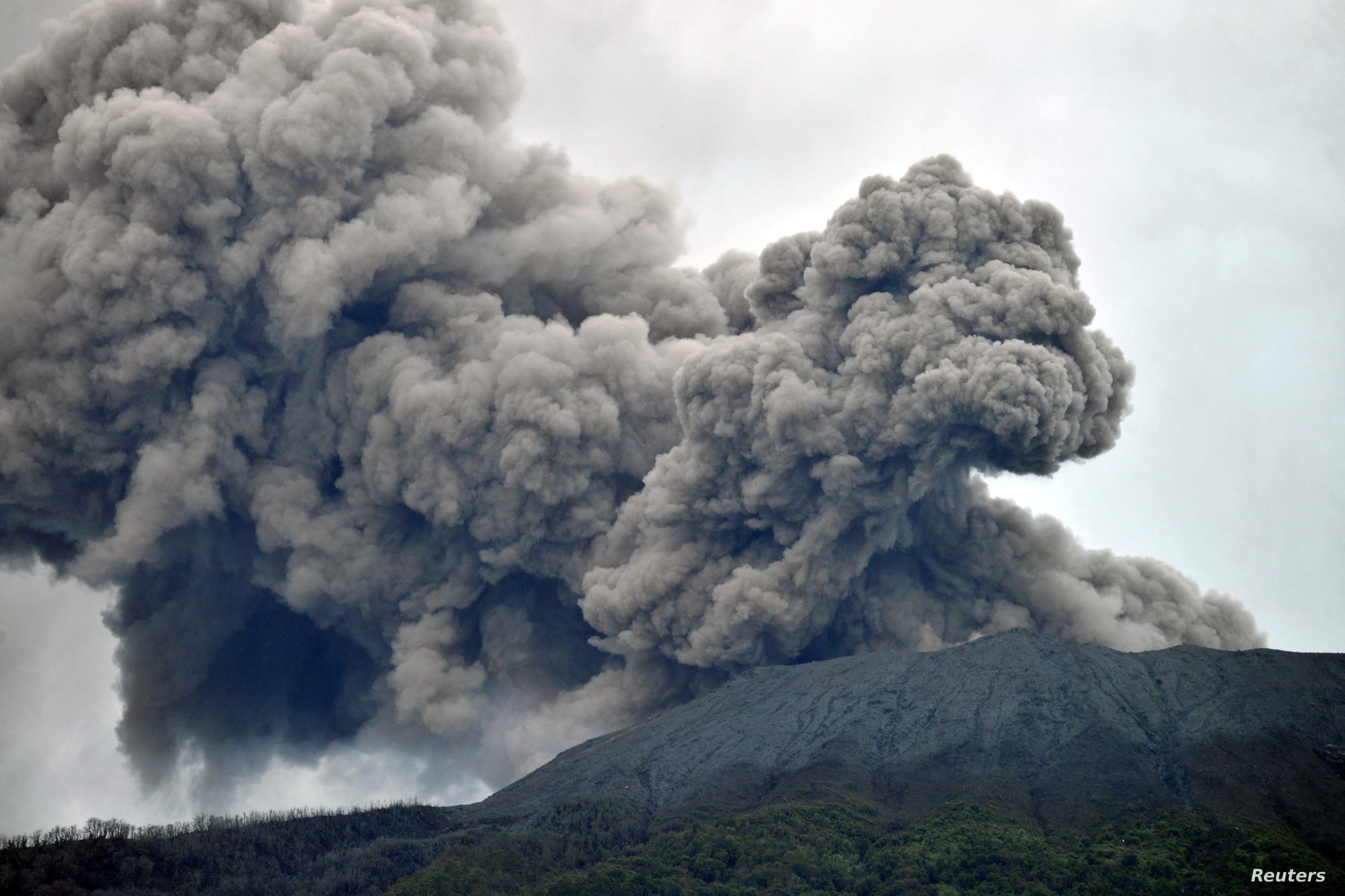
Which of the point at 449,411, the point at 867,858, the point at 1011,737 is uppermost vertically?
the point at 449,411

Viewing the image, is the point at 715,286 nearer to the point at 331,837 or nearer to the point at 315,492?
the point at 315,492

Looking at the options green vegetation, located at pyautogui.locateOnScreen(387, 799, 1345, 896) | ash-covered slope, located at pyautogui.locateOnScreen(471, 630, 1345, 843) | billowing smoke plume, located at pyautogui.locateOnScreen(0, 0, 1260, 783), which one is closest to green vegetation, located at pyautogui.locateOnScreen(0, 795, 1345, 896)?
green vegetation, located at pyautogui.locateOnScreen(387, 799, 1345, 896)

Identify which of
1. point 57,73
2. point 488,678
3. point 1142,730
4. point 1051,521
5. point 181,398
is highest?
point 57,73

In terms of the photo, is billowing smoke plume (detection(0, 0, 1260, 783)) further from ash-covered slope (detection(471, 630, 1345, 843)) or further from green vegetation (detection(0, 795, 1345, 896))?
green vegetation (detection(0, 795, 1345, 896))

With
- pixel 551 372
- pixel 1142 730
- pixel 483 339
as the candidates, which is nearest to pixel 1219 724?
pixel 1142 730

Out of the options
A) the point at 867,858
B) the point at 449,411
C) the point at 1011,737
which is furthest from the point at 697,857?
the point at 449,411

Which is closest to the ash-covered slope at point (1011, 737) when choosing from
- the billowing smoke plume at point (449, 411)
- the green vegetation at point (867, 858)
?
the green vegetation at point (867, 858)

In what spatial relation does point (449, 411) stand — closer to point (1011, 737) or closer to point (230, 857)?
point (230, 857)
